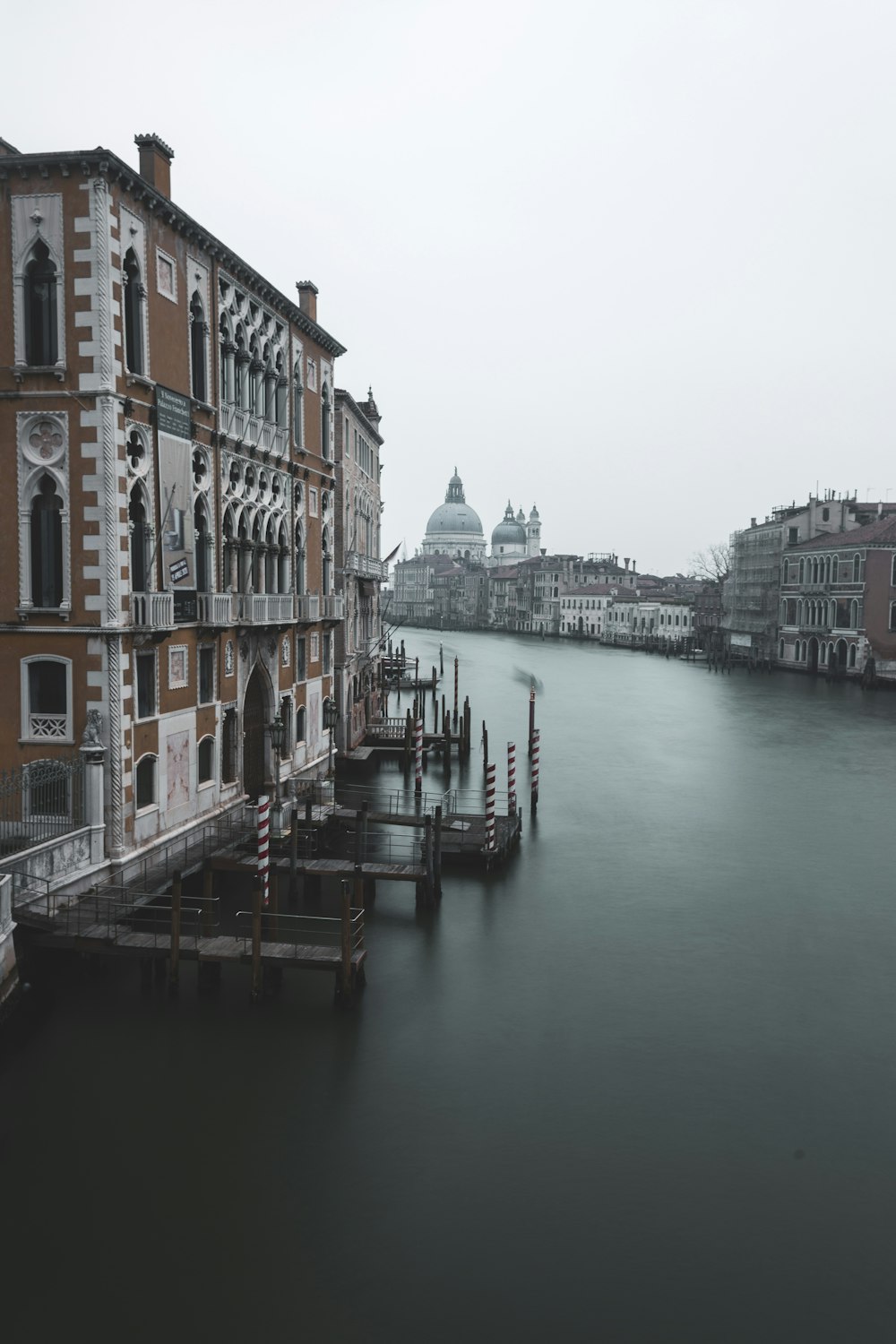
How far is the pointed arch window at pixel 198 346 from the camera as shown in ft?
60.7


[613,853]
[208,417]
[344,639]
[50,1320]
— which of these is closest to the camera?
[50,1320]

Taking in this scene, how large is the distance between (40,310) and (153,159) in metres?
3.83

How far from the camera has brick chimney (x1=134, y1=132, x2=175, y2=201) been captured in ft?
57.2

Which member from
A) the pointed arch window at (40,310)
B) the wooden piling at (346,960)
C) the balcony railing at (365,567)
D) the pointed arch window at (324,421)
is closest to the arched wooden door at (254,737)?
the pointed arch window at (324,421)

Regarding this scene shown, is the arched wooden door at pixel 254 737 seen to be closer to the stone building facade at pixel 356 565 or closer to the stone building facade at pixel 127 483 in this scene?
the stone building facade at pixel 127 483

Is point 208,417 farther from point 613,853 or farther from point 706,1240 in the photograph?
point 706,1240

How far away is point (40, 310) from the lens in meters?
15.5

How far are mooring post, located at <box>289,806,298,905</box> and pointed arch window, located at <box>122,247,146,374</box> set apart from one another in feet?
26.6

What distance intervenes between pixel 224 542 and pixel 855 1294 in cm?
1526

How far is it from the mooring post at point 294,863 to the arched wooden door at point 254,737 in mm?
2183

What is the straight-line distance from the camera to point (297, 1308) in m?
9.16

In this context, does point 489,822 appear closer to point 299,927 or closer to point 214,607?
point 299,927

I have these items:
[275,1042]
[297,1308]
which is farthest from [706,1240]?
[275,1042]

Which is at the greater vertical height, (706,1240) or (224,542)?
(224,542)
